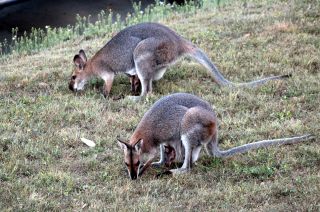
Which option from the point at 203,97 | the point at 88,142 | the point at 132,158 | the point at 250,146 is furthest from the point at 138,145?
the point at 203,97

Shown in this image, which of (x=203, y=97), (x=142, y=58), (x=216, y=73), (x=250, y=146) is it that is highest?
(x=142, y=58)

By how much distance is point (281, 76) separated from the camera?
883 cm

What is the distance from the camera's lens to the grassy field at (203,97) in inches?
234

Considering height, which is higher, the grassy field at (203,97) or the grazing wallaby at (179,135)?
the grazing wallaby at (179,135)

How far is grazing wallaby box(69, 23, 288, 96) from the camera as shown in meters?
8.88

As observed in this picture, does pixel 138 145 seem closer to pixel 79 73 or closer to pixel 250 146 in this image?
pixel 250 146

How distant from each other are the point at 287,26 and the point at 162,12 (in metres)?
3.18

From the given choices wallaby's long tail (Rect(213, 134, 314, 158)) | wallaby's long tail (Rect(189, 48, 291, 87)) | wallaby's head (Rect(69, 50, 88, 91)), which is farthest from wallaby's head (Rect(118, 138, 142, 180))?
wallaby's head (Rect(69, 50, 88, 91))

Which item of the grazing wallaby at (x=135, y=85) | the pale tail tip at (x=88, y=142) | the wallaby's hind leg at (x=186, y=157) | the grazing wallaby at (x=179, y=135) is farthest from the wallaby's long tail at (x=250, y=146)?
the grazing wallaby at (x=135, y=85)

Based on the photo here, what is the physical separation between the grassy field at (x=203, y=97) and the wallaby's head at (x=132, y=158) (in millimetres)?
92

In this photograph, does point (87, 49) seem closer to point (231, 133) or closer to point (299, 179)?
point (231, 133)

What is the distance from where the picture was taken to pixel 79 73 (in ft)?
30.9

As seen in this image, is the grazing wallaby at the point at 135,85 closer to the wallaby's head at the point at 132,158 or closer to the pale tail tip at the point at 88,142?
the pale tail tip at the point at 88,142

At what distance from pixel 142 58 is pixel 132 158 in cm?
279
